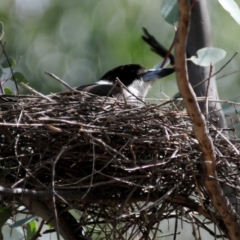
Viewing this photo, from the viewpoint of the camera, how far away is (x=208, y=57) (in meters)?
3.30

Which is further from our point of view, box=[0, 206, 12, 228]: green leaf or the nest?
box=[0, 206, 12, 228]: green leaf

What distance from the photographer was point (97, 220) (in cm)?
421

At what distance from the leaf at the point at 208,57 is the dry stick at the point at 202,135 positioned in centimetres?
22

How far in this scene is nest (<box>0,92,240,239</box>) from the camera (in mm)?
3912

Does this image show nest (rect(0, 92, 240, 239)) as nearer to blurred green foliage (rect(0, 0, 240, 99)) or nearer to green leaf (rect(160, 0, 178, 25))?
green leaf (rect(160, 0, 178, 25))

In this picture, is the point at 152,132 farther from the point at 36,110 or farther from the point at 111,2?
the point at 111,2

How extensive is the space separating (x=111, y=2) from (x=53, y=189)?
26.4 feet

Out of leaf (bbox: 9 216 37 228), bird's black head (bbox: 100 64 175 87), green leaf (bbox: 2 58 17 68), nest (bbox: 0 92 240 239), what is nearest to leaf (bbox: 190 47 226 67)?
nest (bbox: 0 92 240 239)

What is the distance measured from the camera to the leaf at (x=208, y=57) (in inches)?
128

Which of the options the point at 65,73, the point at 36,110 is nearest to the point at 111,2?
the point at 65,73

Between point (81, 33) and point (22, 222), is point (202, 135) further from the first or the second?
point (81, 33)

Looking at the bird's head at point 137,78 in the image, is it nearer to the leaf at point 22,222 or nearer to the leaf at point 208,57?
the leaf at point 22,222

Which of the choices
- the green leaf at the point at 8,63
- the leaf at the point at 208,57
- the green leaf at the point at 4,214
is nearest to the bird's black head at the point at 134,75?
the green leaf at the point at 8,63

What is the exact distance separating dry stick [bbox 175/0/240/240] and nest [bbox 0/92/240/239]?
0.44 ft
